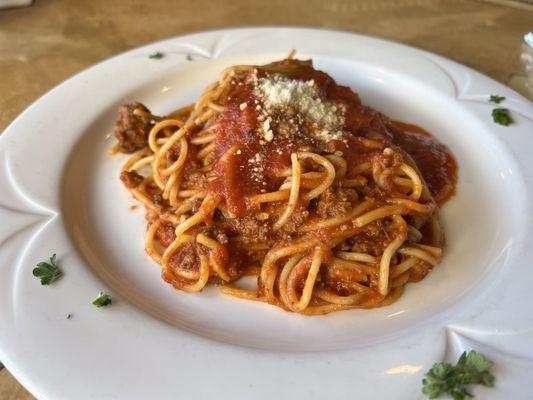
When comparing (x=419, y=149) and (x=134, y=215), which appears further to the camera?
(x=419, y=149)

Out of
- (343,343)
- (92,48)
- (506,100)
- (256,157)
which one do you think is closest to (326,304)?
(343,343)

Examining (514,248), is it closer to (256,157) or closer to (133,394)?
(256,157)

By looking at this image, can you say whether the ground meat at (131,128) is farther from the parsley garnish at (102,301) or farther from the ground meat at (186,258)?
the parsley garnish at (102,301)

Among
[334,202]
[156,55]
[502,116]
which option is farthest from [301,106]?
[156,55]

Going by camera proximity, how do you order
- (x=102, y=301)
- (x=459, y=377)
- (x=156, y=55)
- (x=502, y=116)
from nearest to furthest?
(x=459, y=377) < (x=102, y=301) < (x=502, y=116) < (x=156, y=55)

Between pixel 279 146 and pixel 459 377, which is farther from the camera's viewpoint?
pixel 279 146

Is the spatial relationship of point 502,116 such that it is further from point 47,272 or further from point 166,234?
point 47,272
